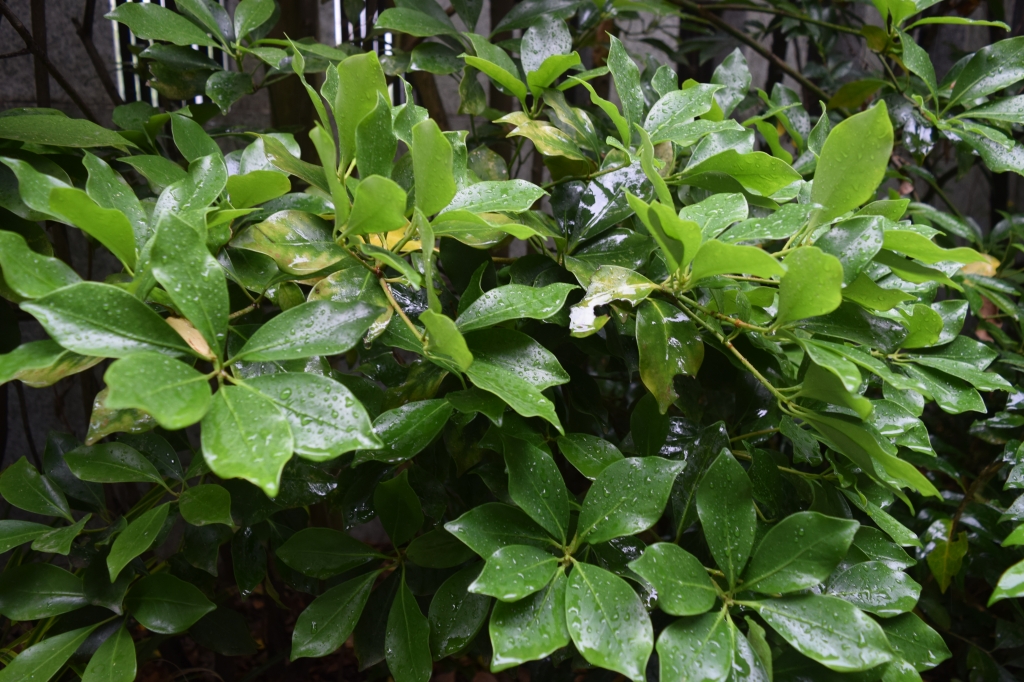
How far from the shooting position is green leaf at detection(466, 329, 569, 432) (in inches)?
15.8

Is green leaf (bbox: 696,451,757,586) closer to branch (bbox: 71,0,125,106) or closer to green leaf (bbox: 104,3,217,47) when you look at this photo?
green leaf (bbox: 104,3,217,47)

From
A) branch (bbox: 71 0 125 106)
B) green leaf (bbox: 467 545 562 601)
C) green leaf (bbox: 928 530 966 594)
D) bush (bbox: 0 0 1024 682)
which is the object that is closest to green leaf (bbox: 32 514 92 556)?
bush (bbox: 0 0 1024 682)

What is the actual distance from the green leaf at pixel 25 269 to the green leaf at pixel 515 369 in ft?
0.80

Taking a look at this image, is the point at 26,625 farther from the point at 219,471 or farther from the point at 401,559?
the point at 219,471

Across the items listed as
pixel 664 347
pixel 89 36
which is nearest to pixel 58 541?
pixel 664 347

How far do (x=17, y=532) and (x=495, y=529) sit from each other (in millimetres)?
437

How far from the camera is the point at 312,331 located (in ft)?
1.32

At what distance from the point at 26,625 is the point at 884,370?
145 centimetres

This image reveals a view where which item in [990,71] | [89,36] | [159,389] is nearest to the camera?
[159,389]

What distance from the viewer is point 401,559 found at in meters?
0.61

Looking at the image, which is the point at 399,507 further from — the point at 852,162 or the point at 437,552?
the point at 852,162

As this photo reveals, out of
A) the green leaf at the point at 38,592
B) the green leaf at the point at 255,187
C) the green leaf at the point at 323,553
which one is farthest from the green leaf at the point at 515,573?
the green leaf at the point at 38,592

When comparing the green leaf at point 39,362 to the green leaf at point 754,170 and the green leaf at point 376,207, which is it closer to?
the green leaf at point 376,207

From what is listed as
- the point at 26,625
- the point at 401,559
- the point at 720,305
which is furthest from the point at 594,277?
the point at 26,625
